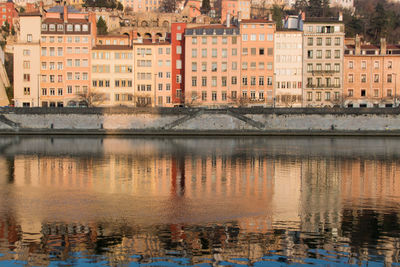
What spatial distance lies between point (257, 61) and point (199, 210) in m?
62.1

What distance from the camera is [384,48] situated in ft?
267

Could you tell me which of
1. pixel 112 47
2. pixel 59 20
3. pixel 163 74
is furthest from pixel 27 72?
pixel 163 74

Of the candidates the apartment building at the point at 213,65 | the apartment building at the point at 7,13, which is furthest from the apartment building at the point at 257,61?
the apartment building at the point at 7,13

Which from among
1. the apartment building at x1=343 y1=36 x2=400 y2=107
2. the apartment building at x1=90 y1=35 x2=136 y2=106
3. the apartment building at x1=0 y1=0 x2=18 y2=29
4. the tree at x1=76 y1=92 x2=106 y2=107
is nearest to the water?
the tree at x1=76 y1=92 x2=106 y2=107

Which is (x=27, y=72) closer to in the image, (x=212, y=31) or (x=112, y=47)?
(x=112, y=47)

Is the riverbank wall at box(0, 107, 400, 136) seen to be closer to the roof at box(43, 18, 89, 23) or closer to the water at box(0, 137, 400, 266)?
the roof at box(43, 18, 89, 23)

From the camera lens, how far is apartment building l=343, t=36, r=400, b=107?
81.4 meters

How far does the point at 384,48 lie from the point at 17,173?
204 feet

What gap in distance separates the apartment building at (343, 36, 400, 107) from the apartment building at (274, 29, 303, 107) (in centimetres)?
654

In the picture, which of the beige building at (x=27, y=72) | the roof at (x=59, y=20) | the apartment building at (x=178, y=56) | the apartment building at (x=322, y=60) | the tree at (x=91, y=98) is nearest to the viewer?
the tree at (x=91, y=98)

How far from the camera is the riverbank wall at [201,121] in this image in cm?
6662

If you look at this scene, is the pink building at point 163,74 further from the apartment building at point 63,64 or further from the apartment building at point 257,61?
the apartment building at point 257,61

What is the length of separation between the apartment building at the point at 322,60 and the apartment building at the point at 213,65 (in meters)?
9.83

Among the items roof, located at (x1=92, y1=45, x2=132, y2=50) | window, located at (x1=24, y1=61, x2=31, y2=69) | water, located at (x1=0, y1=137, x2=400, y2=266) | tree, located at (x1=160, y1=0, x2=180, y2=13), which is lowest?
water, located at (x1=0, y1=137, x2=400, y2=266)
